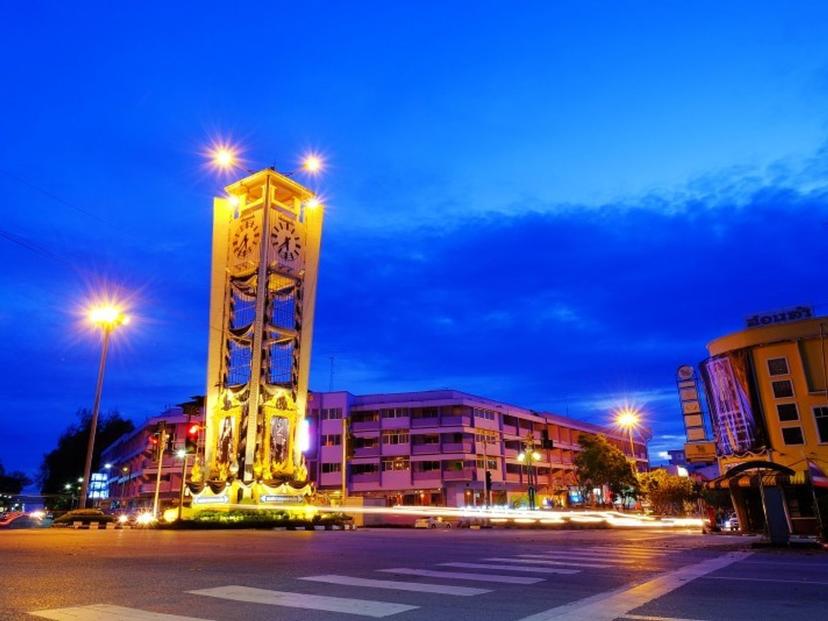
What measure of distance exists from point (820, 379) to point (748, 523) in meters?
11.3

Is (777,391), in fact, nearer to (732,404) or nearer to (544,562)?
(732,404)

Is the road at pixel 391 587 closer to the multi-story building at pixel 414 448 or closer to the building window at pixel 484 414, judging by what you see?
the multi-story building at pixel 414 448

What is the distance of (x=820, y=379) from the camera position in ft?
118

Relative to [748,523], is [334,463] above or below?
above

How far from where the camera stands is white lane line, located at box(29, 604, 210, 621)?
6.09m

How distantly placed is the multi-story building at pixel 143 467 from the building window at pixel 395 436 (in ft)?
63.8

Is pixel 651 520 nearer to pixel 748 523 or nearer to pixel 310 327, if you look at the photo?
pixel 748 523

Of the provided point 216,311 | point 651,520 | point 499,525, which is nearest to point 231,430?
point 216,311

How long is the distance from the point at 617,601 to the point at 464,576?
305cm

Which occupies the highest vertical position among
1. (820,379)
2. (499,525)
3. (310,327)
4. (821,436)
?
(310,327)

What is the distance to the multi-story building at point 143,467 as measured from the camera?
3027 inches

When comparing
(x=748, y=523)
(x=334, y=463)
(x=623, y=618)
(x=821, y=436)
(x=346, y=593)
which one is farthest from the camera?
(x=334, y=463)

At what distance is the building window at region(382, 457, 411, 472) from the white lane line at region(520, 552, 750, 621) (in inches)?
2262

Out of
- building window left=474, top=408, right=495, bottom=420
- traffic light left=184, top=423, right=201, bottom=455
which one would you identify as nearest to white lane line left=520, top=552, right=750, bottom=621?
traffic light left=184, top=423, right=201, bottom=455
